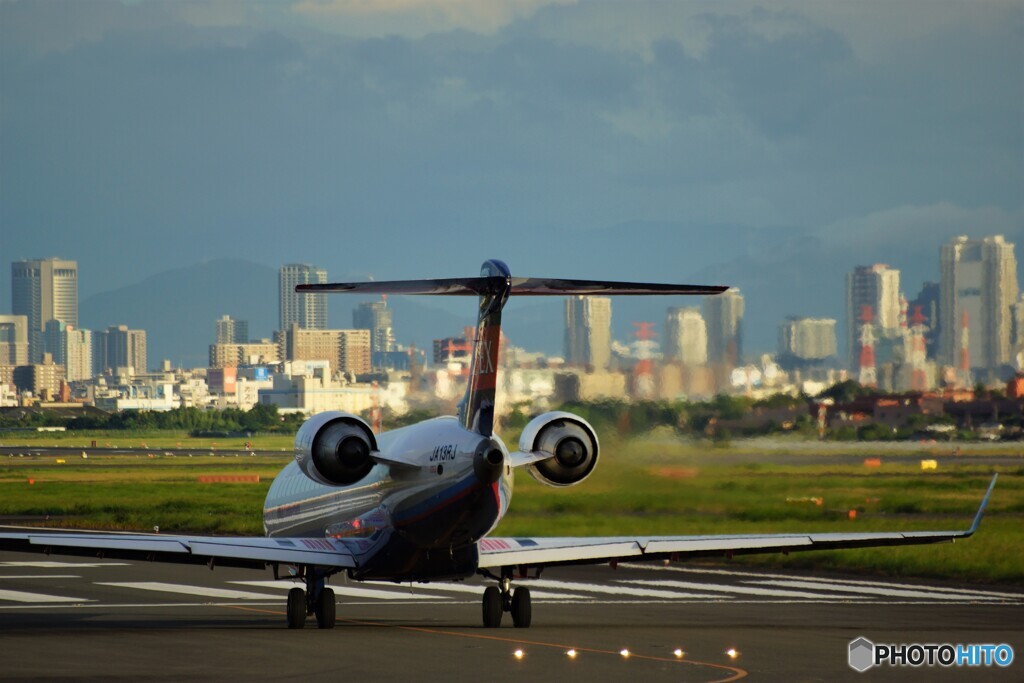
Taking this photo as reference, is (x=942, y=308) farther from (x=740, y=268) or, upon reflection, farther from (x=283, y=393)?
(x=283, y=393)

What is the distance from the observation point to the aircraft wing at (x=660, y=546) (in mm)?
28734

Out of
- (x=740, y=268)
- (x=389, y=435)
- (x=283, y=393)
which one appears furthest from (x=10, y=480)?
(x=283, y=393)

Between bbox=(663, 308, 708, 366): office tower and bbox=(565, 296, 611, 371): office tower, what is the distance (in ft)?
6.45

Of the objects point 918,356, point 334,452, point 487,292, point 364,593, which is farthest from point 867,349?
point 334,452

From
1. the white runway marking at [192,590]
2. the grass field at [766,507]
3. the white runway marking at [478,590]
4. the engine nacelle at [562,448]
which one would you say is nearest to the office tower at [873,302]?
the grass field at [766,507]

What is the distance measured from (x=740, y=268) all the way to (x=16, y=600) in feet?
235

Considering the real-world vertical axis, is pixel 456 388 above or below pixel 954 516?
above

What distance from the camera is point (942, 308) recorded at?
79.6 meters

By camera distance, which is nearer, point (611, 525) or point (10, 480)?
point (611, 525)

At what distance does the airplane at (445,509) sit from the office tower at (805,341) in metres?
27.4

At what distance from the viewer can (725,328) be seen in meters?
54.2

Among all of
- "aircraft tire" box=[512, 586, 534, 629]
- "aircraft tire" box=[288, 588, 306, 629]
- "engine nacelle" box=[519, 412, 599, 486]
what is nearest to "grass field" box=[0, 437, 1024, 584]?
"engine nacelle" box=[519, 412, 599, 486]

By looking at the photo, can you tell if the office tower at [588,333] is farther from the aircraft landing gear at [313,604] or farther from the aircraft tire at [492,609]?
the aircraft landing gear at [313,604]

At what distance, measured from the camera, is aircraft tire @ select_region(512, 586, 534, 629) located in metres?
28.5
